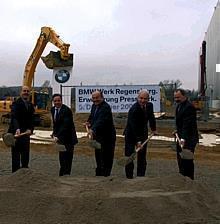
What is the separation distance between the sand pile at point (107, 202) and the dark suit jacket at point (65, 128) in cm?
184

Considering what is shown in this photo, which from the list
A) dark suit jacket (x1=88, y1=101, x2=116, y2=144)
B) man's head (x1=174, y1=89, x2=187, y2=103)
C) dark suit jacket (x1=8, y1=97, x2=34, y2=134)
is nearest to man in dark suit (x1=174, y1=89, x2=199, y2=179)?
man's head (x1=174, y1=89, x2=187, y2=103)

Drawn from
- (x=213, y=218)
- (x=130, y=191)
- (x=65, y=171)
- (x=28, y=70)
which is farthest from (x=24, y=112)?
(x=28, y=70)

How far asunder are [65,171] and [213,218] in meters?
3.65

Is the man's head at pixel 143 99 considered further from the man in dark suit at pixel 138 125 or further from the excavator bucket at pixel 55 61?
the excavator bucket at pixel 55 61

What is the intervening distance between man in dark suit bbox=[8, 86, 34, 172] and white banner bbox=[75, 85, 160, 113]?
8.01 meters

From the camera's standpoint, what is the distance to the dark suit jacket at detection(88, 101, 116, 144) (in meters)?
9.07

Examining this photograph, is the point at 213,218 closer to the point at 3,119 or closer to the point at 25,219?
the point at 25,219

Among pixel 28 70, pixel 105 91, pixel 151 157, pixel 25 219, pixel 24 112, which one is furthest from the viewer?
pixel 28 70

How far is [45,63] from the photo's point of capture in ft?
84.9

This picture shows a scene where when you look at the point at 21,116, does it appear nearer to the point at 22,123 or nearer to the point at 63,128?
the point at 22,123

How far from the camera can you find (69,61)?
2606 cm

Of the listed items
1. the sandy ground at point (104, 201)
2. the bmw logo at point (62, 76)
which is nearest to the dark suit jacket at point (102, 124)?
the sandy ground at point (104, 201)

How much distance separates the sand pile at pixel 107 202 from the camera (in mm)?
6223

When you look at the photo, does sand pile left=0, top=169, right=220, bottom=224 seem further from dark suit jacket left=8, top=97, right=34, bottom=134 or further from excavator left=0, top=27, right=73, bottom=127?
excavator left=0, top=27, right=73, bottom=127
